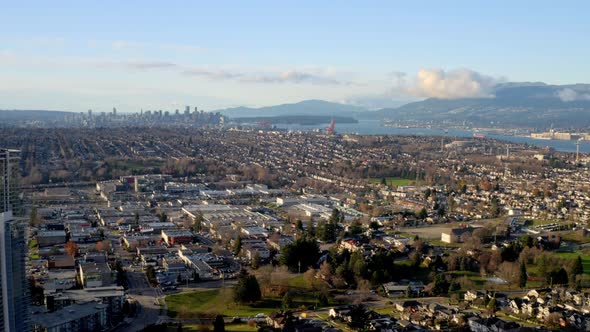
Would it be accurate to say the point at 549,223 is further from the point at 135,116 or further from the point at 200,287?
the point at 135,116

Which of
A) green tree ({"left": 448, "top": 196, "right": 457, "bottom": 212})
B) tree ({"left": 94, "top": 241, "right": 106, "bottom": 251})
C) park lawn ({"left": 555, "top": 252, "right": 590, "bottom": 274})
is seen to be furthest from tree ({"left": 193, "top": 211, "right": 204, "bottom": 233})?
park lawn ({"left": 555, "top": 252, "right": 590, "bottom": 274})

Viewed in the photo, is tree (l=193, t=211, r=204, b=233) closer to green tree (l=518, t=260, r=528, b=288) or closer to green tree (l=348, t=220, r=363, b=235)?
green tree (l=348, t=220, r=363, b=235)

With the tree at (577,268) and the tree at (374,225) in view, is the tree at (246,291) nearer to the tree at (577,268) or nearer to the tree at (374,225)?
the tree at (577,268)

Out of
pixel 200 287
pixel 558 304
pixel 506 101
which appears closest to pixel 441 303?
pixel 558 304

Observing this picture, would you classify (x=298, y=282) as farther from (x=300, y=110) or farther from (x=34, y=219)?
(x=300, y=110)

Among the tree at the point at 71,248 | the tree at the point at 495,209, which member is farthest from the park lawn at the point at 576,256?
the tree at the point at 71,248
